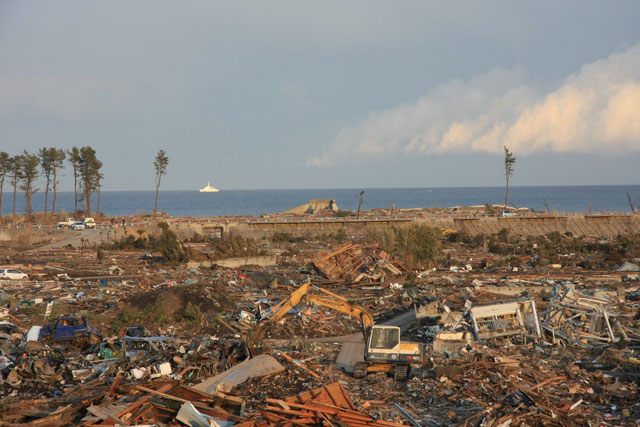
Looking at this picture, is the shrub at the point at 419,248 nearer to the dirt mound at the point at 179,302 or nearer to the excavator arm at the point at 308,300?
the dirt mound at the point at 179,302

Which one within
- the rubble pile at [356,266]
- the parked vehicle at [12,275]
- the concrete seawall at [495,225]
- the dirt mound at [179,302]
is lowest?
the parked vehicle at [12,275]

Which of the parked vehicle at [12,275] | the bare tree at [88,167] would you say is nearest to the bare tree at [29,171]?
the bare tree at [88,167]

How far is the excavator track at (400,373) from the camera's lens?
13.5 meters

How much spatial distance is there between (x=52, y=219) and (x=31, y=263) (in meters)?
28.2

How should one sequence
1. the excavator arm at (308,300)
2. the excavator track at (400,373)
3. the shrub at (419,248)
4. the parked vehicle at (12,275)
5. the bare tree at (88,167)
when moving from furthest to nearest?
the bare tree at (88,167) → the shrub at (419,248) → the parked vehicle at (12,275) → the excavator arm at (308,300) → the excavator track at (400,373)

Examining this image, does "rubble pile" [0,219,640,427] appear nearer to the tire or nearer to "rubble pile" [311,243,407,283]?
the tire

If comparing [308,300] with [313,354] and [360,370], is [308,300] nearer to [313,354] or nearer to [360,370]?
[313,354]

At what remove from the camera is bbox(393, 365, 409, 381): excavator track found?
13531 mm

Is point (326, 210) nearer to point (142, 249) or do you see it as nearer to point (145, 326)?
point (142, 249)

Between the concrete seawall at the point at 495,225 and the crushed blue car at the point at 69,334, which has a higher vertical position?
the concrete seawall at the point at 495,225

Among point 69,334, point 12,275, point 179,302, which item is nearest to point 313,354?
point 179,302

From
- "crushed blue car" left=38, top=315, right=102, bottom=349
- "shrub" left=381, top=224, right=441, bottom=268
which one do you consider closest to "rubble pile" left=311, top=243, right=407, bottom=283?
"shrub" left=381, top=224, right=441, bottom=268

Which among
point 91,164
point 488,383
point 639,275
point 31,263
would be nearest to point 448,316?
point 488,383

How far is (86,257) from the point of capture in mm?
37719
